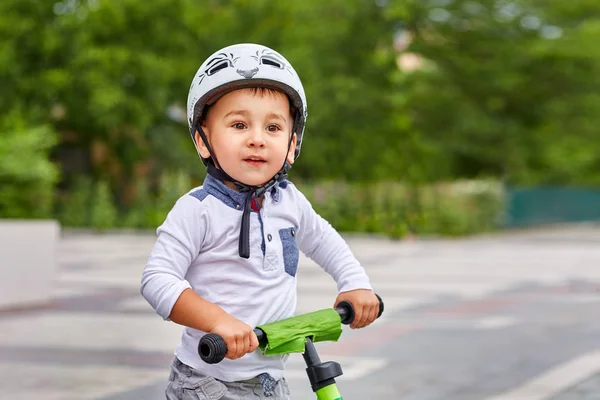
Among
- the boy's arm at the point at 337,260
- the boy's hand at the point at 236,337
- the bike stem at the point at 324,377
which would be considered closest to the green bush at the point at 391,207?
the boy's arm at the point at 337,260

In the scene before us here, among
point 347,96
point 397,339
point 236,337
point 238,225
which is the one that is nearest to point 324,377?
point 236,337

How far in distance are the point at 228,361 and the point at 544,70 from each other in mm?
39227

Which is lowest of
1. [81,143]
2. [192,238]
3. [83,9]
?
[192,238]

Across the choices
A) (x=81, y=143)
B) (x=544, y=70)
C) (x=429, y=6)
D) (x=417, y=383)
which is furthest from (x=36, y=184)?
(x=544, y=70)

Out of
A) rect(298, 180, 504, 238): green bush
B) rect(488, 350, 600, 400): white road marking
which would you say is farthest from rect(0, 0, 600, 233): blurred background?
rect(488, 350, 600, 400): white road marking

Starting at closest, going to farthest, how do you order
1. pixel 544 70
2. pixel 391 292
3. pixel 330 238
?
1. pixel 330 238
2. pixel 391 292
3. pixel 544 70

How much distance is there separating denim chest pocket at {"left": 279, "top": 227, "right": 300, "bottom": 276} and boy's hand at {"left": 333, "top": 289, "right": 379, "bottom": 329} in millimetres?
162

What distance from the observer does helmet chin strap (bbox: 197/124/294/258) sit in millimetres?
3223

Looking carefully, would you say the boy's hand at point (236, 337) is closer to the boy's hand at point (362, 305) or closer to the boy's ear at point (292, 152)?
the boy's hand at point (362, 305)

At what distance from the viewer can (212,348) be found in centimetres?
284

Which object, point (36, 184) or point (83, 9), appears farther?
point (83, 9)

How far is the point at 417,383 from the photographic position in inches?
309

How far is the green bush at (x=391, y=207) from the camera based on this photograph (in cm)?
3178

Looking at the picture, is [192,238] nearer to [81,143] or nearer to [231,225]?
[231,225]
